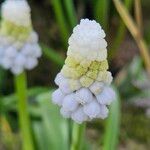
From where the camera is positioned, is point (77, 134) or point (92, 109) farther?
point (77, 134)

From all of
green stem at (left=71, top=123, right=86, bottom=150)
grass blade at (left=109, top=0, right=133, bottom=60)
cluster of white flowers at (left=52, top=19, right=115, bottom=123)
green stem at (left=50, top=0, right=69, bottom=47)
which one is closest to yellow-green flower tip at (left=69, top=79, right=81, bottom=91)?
cluster of white flowers at (left=52, top=19, right=115, bottom=123)

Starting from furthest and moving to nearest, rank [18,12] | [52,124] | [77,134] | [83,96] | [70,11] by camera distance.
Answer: [70,11] → [52,124] → [18,12] → [77,134] → [83,96]

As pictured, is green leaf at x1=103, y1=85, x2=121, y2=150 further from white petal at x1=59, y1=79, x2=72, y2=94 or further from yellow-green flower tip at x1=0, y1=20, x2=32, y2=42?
white petal at x1=59, y1=79, x2=72, y2=94

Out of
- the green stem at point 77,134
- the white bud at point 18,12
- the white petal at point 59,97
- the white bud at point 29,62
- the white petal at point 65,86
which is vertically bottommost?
the green stem at point 77,134

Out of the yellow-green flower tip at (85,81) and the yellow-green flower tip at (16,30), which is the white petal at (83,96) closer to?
the yellow-green flower tip at (85,81)

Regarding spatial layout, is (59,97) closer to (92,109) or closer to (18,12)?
(92,109)

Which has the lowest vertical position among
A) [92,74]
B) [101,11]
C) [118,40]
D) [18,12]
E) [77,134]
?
[77,134]

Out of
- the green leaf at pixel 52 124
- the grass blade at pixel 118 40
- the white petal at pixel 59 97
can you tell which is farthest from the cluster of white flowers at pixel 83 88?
the grass blade at pixel 118 40

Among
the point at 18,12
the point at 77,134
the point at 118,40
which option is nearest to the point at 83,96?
the point at 77,134
